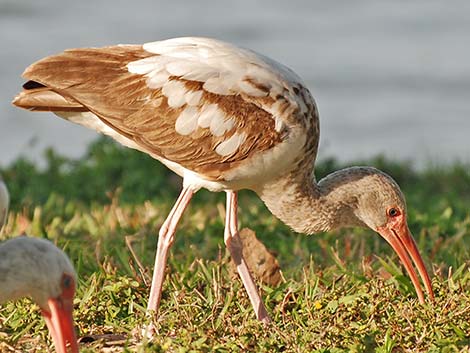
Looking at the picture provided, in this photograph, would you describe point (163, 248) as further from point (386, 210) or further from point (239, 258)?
point (386, 210)

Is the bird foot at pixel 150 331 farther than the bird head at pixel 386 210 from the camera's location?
No

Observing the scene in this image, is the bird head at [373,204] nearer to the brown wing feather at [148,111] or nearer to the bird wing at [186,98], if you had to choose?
the bird wing at [186,98]

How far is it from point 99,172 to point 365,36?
387 inches

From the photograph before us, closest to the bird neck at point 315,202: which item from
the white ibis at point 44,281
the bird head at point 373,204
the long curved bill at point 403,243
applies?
the bird head at point 373,204

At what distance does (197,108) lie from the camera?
269 inches

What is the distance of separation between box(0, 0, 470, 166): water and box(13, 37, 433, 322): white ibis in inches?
253

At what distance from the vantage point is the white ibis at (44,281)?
19.3ft

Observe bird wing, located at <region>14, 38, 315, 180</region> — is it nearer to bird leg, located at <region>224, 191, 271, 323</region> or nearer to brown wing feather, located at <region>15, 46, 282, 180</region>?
brown wing feather, located at <region>15, 46, 282, 180</region>

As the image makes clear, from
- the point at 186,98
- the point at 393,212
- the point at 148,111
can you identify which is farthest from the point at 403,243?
the point at 148,111

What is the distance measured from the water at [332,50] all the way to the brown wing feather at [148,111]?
647cm

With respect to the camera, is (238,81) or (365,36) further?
(365,36)

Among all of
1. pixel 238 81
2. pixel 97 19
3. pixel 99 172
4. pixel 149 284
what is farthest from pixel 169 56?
pixel 97 19

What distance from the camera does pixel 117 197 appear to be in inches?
375

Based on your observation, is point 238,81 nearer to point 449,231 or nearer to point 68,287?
point 68,287
